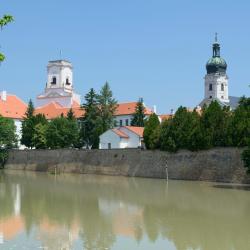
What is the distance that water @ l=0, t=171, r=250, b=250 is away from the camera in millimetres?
15664

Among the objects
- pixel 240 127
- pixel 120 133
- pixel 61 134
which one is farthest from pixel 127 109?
pixel 240 127

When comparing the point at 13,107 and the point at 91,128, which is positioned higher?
the point at 13,107

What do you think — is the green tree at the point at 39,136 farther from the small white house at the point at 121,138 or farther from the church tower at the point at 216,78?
the church tower at the point at 216,78

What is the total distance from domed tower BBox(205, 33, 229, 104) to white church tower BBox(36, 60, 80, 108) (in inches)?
897

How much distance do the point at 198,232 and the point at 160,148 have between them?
2713cm

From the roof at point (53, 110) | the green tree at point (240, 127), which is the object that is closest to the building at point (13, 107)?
the roof at point (53, 110)

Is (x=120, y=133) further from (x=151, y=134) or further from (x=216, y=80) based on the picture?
(x=216, y=80)

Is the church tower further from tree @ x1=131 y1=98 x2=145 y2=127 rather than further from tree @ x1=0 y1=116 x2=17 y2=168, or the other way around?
tree @ x1=0 y1=116 x2=17 y2=168

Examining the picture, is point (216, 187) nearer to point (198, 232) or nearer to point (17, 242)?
point (198, 232)

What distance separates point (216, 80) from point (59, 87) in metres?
26.8

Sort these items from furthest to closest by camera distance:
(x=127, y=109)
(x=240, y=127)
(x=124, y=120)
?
(x=127, y=109) < (x=124, y=120) < (x=240, y=127)

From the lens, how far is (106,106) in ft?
200

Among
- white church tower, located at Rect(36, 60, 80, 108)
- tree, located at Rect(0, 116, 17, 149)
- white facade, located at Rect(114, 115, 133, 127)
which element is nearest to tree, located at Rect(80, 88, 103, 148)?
tree, located at Rect(0, 116, 17, 149)

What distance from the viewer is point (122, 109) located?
7319cm
